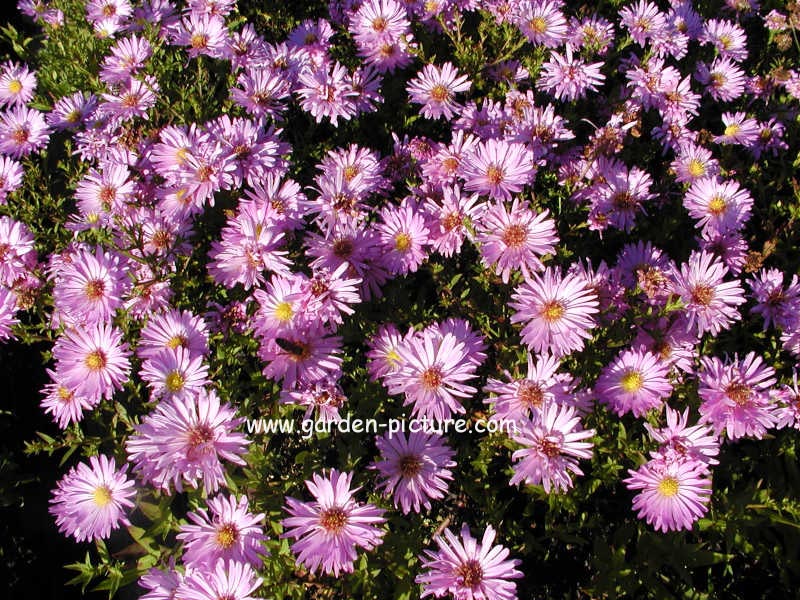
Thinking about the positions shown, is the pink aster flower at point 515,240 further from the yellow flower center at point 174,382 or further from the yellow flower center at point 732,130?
the yellow flower center at point 732,130

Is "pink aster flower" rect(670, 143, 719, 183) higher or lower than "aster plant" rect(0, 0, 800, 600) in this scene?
higher

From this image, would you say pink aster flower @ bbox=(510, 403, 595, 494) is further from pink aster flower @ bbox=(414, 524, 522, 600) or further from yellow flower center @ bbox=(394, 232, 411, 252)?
yellow flower center @ bbox=(394, 232, 411, 252)

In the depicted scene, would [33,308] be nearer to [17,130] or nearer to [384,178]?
[17,130]

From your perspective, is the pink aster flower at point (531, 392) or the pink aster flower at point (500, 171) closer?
the pink aster flower at point (531, 392)

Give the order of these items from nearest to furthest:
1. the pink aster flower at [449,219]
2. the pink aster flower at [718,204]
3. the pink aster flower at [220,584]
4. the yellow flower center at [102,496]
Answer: the pink aster flower at [220,584] → the yellow flower center at [102,496] → the pink aster flower at [449,219] → the pink aster flower at [718,204]

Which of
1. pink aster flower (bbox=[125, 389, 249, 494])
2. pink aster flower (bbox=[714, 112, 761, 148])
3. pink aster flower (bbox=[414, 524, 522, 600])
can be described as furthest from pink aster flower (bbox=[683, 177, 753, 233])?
pink aster flower (bbox=[125, 389, 249, 494])

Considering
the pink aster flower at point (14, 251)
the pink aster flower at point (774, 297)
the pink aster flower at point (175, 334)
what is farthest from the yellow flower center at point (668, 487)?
the pink aster flower at point (14, 251)

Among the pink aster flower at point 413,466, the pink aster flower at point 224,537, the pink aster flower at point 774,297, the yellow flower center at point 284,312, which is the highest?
the pink aster flower at point 774,297

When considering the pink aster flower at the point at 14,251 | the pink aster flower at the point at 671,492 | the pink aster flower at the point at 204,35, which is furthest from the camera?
the pink aster flower at the point at 204,35
